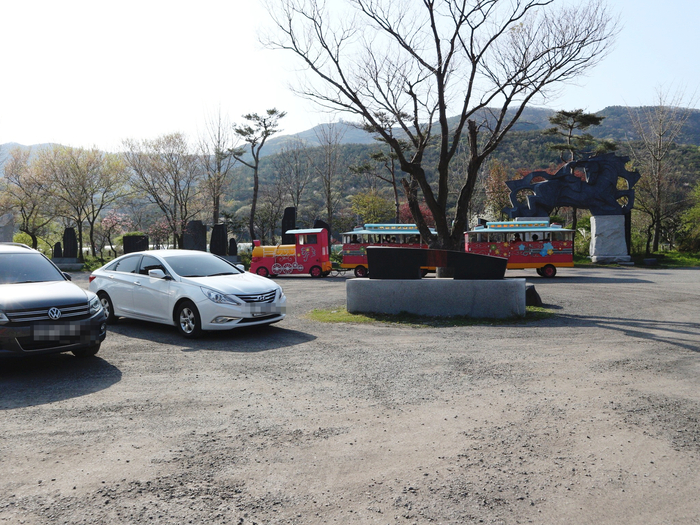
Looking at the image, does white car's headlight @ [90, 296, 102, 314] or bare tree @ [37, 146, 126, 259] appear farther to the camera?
bare tree @ [37, 146, 126, 259]

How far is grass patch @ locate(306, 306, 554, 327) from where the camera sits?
1032 cm

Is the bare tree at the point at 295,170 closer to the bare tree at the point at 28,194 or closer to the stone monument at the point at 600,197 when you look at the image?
the bare tree at the point at 28,194

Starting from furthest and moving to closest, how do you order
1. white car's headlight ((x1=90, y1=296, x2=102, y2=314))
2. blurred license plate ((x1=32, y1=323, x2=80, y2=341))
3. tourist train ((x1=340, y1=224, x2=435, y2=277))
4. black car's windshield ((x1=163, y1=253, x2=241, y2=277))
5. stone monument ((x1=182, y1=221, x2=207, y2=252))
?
stone monument ((x1=182, y1=221, x2=207, y2=252)) → tourist train ((x1=340, y1=224, x2=435, y2=277)) → black car's windshield ((x1=163, y1=253, x2=241, y2=277)) → white car's headlight ((x1=90, y1=296, x2=102, y2=314)) → blurred license plate ((x1=32, y1=323, x2=80, y2=341))

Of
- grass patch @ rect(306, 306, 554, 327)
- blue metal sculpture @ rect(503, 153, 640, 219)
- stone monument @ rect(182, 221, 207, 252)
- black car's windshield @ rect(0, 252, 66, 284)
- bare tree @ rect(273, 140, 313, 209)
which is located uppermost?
bare tree @ rect(273, 140, 313, 209)

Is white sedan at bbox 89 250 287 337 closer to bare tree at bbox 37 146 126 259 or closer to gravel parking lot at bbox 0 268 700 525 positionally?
gravel parking lot at bbox 0 268 700 525

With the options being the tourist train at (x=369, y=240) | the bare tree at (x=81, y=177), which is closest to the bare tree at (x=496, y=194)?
the tourist train at (x=369, y=240)

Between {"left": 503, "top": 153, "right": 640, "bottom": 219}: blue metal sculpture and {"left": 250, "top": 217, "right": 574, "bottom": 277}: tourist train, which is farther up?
{"left": 503, "top": 153, "right": 640, "bottom": 219}: blue metal sculpture

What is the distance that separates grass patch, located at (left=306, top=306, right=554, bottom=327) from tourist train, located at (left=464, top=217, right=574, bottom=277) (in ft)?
41.5

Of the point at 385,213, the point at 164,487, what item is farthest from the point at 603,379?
the point at 385,213

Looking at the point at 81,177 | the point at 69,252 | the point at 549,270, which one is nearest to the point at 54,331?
the point at 549,270

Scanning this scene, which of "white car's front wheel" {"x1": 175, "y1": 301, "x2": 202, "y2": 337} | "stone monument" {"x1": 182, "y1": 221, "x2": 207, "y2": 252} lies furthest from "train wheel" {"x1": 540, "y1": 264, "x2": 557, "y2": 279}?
"stone monument" {"x1": 182, "y1": 221, "x2": 207, "y2": 252}

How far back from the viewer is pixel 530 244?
77.8 feet

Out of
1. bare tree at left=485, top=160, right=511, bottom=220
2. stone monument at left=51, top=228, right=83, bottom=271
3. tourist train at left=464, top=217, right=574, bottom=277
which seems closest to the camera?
tourist train at left=464, top=217, right=574, bottom=277

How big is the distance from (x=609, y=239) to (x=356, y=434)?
3099cm
